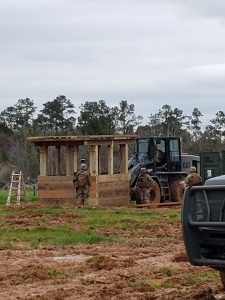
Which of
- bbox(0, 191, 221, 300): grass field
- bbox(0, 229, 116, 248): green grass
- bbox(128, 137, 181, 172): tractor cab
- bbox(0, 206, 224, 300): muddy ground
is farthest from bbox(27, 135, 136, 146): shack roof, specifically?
bbox(0, 206, 224, 300): muddy ground

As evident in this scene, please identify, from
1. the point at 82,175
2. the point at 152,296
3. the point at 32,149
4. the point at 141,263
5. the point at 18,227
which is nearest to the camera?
the point at 152,296

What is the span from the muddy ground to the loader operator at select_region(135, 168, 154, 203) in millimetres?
17486

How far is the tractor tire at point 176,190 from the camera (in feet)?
118

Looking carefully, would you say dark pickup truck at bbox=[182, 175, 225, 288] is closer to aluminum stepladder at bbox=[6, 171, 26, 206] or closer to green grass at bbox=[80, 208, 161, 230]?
green grass at bbox=[80, 208, 161, 230]

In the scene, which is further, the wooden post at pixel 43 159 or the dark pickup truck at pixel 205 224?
the wooden post at pixel 43 159

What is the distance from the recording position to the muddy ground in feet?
35.0

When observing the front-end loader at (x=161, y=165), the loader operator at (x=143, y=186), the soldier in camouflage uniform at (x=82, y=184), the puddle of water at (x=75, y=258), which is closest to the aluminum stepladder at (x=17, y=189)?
the soldier in camouflage uniform at (x=82, y=184)

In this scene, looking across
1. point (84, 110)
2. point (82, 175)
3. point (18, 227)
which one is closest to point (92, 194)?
point (82, 175)

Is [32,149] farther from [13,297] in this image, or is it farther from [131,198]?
[13,297]

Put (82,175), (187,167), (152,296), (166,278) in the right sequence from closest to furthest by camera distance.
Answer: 1. (152,296)
2. (166,278)
3. (82,175)
4. (187,167)

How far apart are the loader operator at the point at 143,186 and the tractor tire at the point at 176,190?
68.1 inches

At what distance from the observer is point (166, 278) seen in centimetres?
1190

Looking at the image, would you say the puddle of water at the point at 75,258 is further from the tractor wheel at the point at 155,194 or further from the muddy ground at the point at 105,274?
the tractor wheel at the point at 155,194

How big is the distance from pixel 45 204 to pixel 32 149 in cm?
3273
